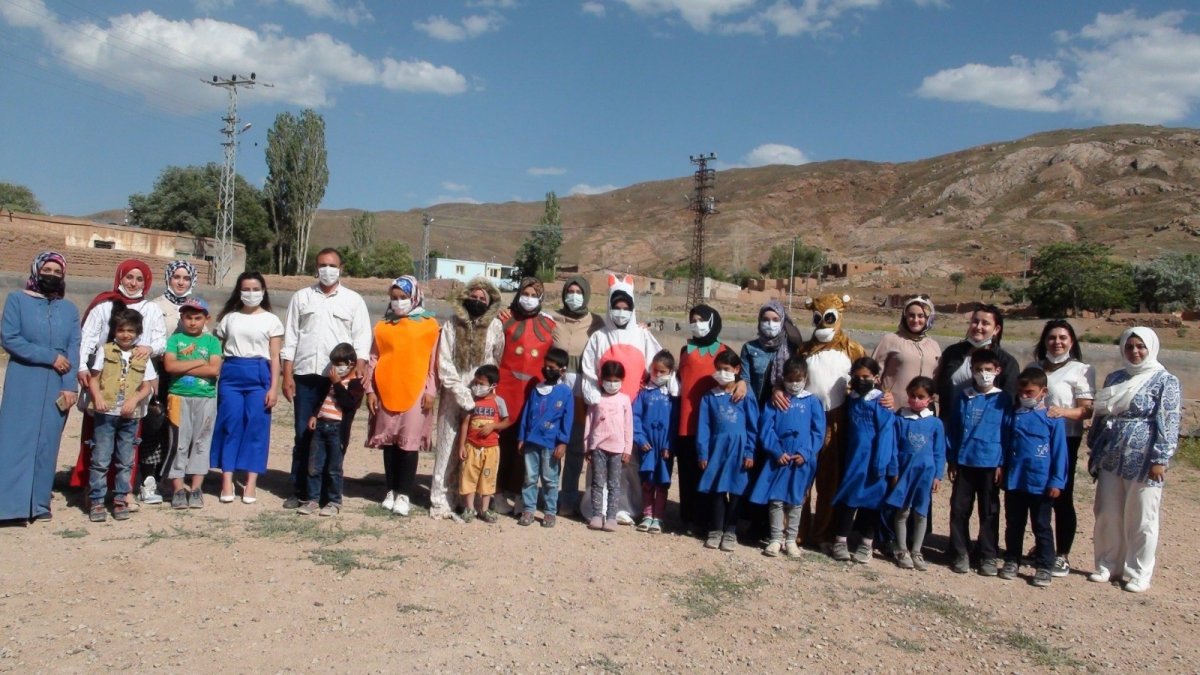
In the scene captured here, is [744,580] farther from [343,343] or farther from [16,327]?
[16,327]

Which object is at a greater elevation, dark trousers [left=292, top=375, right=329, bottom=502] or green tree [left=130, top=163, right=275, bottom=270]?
green tree [left=130, top=163, right=275, bottom=270]

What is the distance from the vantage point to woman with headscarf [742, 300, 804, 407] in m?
5.39

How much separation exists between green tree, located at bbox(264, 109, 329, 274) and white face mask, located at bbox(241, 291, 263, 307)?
4441 cm

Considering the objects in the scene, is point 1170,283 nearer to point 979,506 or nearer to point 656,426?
point 979,506

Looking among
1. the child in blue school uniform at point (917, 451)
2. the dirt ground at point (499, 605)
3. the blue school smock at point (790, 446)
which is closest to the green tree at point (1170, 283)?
the dirt ground at point (499, 605)

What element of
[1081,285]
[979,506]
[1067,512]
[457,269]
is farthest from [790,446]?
[457,269]

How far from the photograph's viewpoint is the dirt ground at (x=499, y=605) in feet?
A: 11.8

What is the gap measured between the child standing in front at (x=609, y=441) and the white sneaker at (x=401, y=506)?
1.19 m

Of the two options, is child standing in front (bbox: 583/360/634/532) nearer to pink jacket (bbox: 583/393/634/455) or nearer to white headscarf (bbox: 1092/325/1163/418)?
pink jacket (bbox: 583/393/634/455)

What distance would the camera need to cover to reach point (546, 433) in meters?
5.48

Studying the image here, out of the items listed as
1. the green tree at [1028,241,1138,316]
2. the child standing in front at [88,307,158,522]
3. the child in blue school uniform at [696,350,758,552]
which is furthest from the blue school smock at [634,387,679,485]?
the green tree at [1028,241,1138,316]

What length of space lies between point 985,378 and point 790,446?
1.19 meters

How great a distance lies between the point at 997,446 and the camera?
5027 millimetres

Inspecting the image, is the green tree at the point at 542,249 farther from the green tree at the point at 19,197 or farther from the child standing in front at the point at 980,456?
the child standing in front at the point at 980,456
